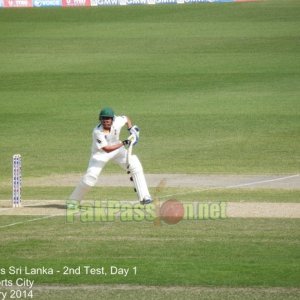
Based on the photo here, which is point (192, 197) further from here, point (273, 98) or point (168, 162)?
point (273, 98)

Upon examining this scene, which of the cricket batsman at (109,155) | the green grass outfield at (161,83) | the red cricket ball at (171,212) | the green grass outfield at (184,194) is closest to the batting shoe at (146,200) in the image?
the cricket batsman at (109,155)

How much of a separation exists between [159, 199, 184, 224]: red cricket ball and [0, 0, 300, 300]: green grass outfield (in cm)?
37

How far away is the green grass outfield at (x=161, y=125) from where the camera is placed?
42.1ft

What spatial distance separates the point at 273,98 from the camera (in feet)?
105

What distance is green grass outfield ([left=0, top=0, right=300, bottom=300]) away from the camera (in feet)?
42.1

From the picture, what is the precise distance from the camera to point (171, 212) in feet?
54.8

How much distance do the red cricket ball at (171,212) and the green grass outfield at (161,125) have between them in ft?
1.21

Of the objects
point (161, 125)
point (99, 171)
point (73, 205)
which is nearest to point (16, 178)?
point (73, 205)

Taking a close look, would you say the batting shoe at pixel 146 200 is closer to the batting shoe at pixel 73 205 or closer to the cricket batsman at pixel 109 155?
the cricket batsman at pixel 109 155

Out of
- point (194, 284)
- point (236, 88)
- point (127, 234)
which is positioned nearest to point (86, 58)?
point (236, 88)

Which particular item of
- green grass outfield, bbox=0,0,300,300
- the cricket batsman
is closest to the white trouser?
the cricket batsman

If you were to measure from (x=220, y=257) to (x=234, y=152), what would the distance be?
11361mm

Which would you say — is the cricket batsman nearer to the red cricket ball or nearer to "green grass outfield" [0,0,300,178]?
the red cricket ball

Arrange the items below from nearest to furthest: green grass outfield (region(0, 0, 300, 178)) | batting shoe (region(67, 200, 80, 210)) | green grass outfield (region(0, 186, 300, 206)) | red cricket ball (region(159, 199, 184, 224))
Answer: red cricket ball (region(159, 199, 184, 224)) → batting shoe (region(67, 200, 80, 210)) → green grass outfield (region(0, 186, 300, 206)) → green grass outfield (region(0, 0, 300, 178))
